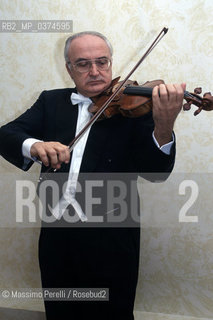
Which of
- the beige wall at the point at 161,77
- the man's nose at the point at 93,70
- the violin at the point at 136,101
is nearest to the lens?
the violin at the point at 136,101

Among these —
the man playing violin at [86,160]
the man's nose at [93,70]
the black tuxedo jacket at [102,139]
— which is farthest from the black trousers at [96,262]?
the man's nose at [93,70]

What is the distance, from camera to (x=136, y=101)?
1.13 m

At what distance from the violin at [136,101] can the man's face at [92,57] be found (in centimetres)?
5

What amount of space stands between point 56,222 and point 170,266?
0.78m

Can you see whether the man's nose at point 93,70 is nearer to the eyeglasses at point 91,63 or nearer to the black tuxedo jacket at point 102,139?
the eyeglasses at point 91,63

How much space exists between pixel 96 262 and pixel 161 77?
3.03ft

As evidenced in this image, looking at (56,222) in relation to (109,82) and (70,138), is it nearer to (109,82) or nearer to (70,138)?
(70,138)

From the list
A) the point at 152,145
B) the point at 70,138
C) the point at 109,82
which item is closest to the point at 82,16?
the point at 109,82

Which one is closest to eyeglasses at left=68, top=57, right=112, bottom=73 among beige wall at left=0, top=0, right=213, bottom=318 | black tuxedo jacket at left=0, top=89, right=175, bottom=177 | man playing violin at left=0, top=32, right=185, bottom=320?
man playing violin at left=0, top=32, right=185, bottom=320

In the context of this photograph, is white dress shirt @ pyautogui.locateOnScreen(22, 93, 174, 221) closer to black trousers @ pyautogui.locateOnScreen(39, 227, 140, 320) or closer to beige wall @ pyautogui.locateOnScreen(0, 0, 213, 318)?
black trousers @ pyautogui.locateOnScreen(39, 227, 140, 320)

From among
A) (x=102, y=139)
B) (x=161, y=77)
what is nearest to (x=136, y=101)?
(x=102, y=139)

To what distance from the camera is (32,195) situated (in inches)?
79.7

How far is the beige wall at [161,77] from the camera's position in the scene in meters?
1.70

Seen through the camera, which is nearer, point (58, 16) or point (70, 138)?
point (70, 138)
